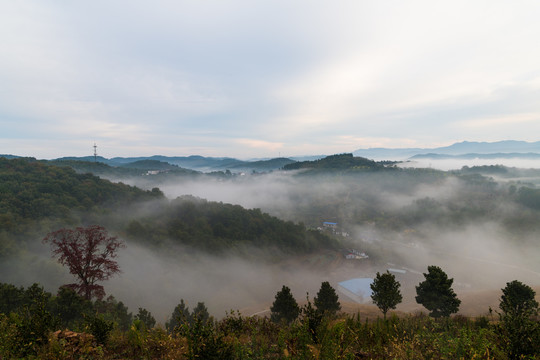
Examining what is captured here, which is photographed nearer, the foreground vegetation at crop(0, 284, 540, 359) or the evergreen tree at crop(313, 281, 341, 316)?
the foreground vegetation at crop(0, 284, 540, 359)

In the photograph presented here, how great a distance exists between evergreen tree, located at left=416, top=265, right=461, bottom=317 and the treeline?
63390 mm

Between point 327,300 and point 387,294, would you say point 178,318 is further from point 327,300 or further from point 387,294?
point 327,300

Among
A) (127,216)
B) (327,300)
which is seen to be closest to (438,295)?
(327,300)

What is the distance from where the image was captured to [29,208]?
2608 inches

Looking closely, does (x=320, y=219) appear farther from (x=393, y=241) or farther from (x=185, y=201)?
(x=185, y=201)

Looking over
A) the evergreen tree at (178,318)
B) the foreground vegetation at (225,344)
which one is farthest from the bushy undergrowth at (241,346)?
the evergreen tree at (178,318)

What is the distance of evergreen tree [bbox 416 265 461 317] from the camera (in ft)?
98.3

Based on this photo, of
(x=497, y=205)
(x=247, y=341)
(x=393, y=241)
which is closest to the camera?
(x=247, y=341)

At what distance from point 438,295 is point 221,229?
72377mm

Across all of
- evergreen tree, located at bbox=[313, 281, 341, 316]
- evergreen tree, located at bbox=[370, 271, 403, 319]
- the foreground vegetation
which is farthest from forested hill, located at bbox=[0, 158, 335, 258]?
the foreground vegetation

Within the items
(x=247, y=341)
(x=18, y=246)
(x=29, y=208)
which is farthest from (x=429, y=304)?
(x=29, y=208)

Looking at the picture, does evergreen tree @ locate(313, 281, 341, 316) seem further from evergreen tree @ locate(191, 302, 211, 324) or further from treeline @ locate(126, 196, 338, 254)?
treeline @ locate(126, 196, 338, 254)

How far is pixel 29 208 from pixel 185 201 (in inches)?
1789

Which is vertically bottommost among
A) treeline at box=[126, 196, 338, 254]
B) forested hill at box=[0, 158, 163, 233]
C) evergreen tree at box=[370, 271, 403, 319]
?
treeline at box=[126, 196, 338, 254]
